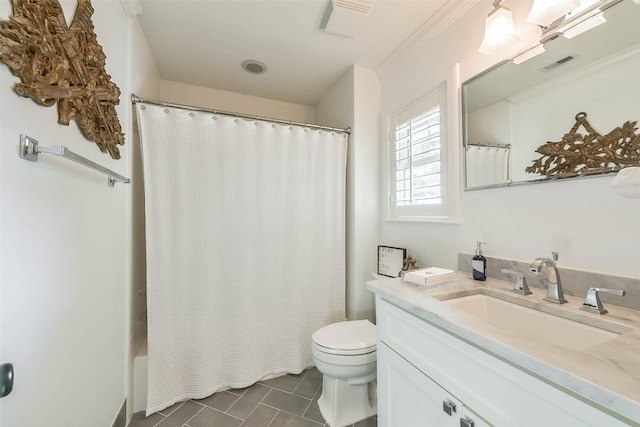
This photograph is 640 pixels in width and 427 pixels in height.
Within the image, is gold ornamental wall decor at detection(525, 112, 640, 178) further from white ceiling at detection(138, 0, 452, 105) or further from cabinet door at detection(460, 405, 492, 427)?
white ceiling at detection(138, 0, 452, 105)

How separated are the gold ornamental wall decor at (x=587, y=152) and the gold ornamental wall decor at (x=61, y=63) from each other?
65.4 inches

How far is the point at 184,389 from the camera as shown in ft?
5.11

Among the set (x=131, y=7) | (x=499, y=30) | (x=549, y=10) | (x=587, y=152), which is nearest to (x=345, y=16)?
(x=499, y=30)

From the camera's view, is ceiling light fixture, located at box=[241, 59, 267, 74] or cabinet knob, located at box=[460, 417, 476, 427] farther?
ceiling light fixture, located at box=[241, 59, 267, 74]

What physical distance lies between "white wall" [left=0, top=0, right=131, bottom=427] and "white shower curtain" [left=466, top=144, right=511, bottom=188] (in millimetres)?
1677

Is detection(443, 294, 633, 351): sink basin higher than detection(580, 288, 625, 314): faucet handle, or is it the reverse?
detection(580, 288, 625, 314): faucet handle

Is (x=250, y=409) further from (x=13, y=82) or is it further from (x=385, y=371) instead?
(x=13, y=82)

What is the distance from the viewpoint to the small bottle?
1.18 meters

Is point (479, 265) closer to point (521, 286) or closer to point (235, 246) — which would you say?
point (521, 286)

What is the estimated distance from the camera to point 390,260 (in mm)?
1838

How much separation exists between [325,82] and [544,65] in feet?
5.29

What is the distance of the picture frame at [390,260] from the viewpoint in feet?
5.74

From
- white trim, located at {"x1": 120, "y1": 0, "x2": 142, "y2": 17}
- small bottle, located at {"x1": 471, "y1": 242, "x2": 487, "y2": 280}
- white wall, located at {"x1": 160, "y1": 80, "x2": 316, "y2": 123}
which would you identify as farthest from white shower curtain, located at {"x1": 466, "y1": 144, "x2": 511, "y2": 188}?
white trim, located at {"x1": 120, "y1": 0, "x2": 142, "y2": 17}

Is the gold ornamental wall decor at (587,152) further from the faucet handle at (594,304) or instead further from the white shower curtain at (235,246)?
the white shower curtain at (235,246)
